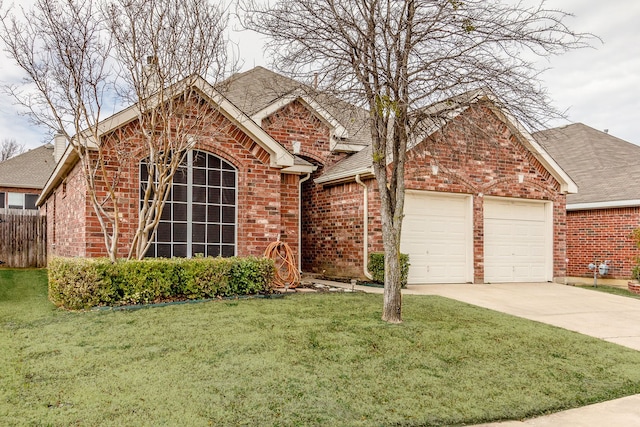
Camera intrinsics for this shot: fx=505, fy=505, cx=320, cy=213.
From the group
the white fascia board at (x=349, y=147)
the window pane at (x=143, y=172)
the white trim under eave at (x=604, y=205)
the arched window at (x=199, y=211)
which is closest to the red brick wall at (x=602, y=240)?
the white trim under eave at (x=604, y=205)

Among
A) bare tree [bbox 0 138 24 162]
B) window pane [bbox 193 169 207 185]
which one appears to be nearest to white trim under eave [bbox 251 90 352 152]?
window pane [bbox 193 169 207 185]

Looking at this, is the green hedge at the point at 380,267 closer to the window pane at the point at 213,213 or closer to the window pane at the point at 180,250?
the window pane at the point at 213,213

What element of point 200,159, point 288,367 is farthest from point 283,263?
point 288,367

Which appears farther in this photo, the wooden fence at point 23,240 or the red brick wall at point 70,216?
the wooden fence at point 23,240

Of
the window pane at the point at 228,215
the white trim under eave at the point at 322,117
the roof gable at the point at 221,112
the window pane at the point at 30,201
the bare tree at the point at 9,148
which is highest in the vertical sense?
the bare tree at the point at 9,148

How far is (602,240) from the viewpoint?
55.1 ft

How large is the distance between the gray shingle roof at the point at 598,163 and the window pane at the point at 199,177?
10.0 meters

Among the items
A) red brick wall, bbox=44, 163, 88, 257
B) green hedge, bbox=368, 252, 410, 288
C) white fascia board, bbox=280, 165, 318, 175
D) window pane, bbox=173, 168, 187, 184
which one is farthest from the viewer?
green hedge, bbox=368, 252, 410, 288

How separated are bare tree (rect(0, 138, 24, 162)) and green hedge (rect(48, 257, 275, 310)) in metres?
44.3

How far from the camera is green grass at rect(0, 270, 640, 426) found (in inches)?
174

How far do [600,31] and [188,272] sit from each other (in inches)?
306

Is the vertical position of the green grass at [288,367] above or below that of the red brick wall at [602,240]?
below

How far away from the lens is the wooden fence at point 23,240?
17.7 m

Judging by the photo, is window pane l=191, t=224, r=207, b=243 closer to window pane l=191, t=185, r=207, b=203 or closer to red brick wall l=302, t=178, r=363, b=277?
window pane l=191, t=185, r=207, b=203
